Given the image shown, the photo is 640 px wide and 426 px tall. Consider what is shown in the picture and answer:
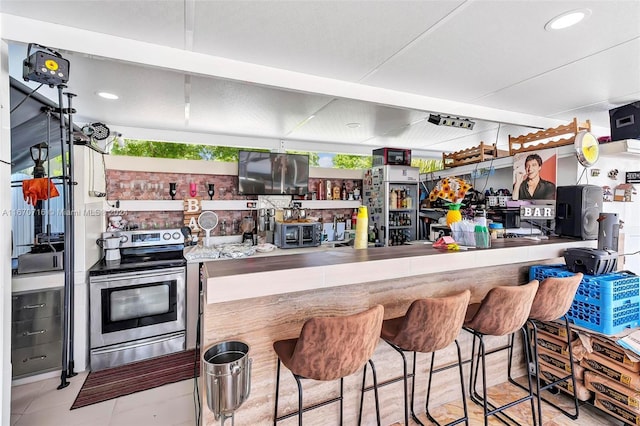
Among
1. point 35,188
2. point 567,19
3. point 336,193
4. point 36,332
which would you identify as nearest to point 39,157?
point 35,188

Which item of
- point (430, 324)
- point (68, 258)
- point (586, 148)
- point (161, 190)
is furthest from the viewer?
point (161, 190)

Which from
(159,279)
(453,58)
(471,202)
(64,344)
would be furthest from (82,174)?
(471,202)

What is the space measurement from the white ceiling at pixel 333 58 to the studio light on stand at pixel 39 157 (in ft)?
2.04

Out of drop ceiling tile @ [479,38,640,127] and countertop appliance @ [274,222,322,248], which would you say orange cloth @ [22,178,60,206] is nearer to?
countertop appliance @ [274,222,322,248]

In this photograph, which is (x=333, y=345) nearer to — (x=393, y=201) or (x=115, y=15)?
(x=115, y=15)

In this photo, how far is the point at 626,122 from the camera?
3076mm

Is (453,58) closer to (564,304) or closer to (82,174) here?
(564,304)

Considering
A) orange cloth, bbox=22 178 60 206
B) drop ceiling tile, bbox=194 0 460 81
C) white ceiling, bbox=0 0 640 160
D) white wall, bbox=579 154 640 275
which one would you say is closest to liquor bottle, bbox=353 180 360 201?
white ceiling, bbox=0 0 640 160

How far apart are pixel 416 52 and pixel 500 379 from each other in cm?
279

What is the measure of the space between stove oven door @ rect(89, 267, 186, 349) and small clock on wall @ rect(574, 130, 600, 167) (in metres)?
4.02

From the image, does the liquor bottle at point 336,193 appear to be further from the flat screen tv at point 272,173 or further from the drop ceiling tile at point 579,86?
the drop ceiling tile at point 579,86

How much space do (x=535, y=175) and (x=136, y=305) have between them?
167 inches

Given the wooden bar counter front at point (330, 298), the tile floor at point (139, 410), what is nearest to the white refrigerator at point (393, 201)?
the wooden bar counter front at point (330, 298)

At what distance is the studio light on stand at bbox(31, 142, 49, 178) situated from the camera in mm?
2549
